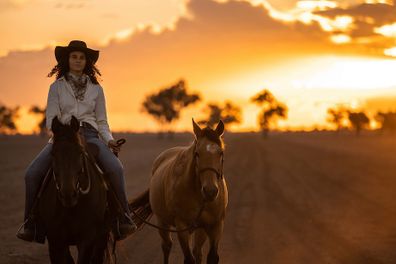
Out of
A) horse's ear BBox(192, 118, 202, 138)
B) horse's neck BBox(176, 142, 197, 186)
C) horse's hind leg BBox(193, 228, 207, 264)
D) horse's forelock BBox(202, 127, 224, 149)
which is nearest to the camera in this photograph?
horse's forelock BBox(202, 127, 224, 149)

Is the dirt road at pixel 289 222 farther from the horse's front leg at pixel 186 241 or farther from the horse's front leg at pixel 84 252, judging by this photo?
the horse's front leg at pixel 84 252

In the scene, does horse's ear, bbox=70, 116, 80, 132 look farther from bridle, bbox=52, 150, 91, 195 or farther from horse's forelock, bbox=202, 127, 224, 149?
horse's forelock, bbox=202, 127, 224, 149

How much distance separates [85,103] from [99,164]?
739 mm

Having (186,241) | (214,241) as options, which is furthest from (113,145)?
(214,241)

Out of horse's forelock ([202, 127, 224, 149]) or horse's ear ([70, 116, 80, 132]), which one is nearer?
horse's ear ([70, 116, 80, 132])

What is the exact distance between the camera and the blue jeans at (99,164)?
7.13 meters

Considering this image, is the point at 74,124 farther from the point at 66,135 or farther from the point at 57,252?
the point at 57,252

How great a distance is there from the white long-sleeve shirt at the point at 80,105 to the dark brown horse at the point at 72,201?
1.70 feet

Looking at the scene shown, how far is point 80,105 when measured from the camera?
24.8ft

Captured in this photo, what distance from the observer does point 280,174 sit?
30844mm

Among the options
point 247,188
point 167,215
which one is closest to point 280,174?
point 247,188

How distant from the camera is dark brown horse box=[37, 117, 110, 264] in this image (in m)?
6.42

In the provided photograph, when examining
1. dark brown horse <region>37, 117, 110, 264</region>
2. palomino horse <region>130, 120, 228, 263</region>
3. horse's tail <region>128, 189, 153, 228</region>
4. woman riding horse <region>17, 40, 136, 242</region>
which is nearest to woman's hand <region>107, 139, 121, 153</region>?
woman riding horse <region>17, 40, 136, 242</region>

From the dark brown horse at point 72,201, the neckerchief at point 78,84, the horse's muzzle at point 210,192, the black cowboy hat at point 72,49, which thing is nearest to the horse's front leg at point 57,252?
the dark brown horse at point 72,201
